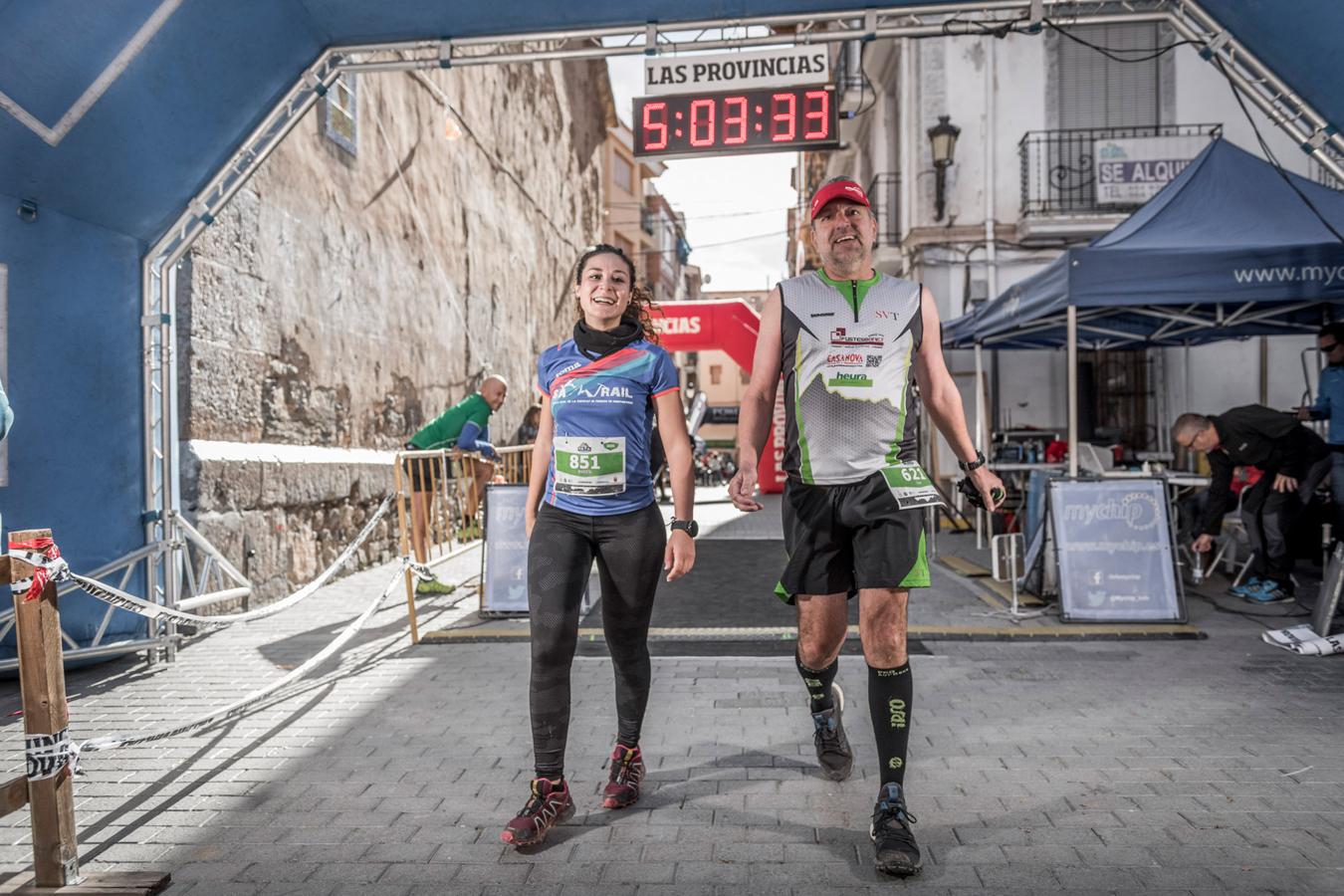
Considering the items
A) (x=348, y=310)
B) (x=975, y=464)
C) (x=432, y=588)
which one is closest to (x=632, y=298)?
(x=975, y=464)

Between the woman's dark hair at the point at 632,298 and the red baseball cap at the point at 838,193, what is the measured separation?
2.31ft

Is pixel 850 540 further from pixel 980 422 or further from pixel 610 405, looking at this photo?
pixel 980 422

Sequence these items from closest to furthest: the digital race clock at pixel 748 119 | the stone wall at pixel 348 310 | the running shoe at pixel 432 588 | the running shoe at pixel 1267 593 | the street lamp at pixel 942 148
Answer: the digital race clock at pixel 748 119 < the running shoe at pixel 1267 593 < the stone wall at pixel 348 310 < the running shoe at pixel 432 588 < the street lamp at pixel 942 148

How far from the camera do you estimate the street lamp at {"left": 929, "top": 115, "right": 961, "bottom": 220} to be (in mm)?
15211

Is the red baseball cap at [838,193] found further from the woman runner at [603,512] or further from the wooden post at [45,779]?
the wooden post at [45,779]

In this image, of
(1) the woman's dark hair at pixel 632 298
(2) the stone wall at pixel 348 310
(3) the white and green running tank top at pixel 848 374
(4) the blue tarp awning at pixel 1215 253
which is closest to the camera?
(3) the white and green running tank top at pixel 848 374

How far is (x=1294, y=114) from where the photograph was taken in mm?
5480

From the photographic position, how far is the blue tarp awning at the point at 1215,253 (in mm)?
6742

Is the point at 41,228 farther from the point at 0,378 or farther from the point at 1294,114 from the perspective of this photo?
the point at 1294,114

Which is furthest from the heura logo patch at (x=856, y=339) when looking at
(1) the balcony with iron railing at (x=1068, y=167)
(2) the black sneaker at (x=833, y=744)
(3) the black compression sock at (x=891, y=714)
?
(1) the balcony with iron railing at (x=1068, y=167)

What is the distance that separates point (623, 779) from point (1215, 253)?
227 inches

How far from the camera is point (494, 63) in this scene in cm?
598

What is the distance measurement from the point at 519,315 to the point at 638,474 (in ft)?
51.6

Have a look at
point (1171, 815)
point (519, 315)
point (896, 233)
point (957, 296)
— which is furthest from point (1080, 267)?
point (519, 315)
